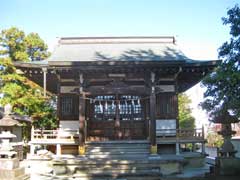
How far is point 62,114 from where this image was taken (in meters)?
15.8

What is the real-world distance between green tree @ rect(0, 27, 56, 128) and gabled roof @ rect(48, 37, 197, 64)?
4639 millimetres

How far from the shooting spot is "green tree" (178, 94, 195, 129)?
105 ft

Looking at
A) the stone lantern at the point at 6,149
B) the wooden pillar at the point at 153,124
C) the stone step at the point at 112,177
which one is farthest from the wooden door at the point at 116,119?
the stone lantern at the point at 6,149

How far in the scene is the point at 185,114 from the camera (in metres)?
33.8

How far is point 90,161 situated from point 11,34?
14.6 meters

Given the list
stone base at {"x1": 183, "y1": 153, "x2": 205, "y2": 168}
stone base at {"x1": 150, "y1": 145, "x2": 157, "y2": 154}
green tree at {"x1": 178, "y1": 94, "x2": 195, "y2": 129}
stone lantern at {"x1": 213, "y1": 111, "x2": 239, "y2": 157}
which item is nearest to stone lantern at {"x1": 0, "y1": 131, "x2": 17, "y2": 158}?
stone base at {"x1": 150, "y1": 145, "x2": 157, "y2": 154}

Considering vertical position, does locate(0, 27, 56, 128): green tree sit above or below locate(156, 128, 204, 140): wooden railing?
above

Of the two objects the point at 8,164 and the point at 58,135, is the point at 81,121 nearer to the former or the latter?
the point at 58,135

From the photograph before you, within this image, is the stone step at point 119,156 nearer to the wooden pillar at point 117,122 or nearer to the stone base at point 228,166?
the wooden pillar at point 117,122

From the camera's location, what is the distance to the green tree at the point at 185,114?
105 feet

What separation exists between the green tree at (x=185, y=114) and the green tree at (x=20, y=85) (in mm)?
14763

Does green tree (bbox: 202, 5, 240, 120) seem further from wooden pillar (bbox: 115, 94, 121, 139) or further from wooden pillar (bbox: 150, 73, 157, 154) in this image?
wooden pillar (bbox: 115, 94, 121, 139)

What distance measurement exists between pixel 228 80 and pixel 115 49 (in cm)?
969

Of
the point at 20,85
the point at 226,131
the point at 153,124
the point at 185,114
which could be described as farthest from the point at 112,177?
the point at 185,114
